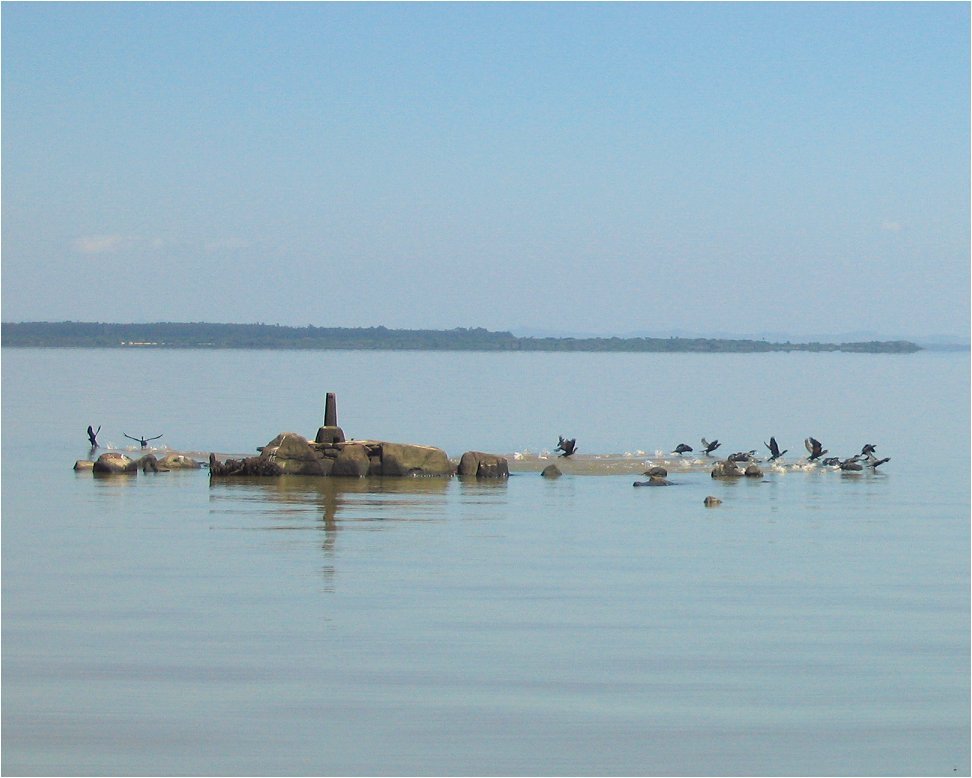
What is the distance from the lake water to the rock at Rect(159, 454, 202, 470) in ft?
3.93

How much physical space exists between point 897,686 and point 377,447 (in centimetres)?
2364

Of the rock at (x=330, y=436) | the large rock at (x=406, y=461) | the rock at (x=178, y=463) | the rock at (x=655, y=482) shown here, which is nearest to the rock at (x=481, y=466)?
the large rock at (x=406, y=461)

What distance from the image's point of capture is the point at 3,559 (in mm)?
26219

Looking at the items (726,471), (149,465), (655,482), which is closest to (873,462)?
(726,471)

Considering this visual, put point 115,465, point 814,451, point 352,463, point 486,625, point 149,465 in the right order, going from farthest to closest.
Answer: point 814,451 < point 149,465 < point 115,465 < point 352,463 < point 486,625

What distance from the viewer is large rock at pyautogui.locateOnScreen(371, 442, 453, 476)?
39875mm

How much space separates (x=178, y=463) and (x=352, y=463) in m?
6.22

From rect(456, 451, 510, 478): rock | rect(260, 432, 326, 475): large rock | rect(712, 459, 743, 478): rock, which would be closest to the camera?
rect(260, 432, 326, 475): large rock

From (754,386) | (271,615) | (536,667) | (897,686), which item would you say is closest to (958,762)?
(897,686)

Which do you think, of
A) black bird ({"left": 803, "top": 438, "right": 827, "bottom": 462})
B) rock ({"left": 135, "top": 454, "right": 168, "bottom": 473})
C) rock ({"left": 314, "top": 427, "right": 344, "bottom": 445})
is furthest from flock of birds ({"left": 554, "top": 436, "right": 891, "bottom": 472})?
rock ({"left": 135, "top": 454, "right": 168, "bottom": 473})

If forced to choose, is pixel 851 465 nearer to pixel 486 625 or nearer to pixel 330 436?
pixel 330 436

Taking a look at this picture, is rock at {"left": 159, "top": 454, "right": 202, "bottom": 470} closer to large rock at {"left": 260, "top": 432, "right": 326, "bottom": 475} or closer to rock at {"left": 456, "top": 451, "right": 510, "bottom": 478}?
large rock at {"left": 260, "top": 432, "right": 326, "bottom": 475}

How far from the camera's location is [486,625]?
20.5m

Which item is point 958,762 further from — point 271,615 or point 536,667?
point 271,615
